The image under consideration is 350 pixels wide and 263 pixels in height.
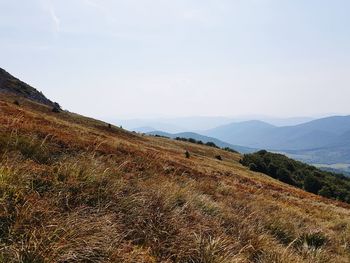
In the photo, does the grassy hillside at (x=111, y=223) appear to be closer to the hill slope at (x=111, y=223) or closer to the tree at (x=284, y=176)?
the hill slope at (x=111, y=223)

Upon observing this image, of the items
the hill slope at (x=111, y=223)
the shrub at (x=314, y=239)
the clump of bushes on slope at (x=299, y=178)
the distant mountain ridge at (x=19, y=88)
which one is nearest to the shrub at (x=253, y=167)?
the clump of bushes on slope at (x=299, y=178)

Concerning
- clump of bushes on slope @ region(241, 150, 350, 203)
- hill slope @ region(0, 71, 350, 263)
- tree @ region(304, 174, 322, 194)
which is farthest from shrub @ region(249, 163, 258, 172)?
hill slope @ region(0, 71, 350, 263)

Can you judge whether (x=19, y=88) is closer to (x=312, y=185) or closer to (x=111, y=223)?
(x=312, y=185)

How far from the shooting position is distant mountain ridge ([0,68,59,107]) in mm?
73562

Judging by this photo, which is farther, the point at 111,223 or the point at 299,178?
the point at 299,178

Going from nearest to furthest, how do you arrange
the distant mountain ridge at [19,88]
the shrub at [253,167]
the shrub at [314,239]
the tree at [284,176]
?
the shrub at [314,239]
the tree at [284,176]
the shrub at [253,167]
the distant mountain ridge at [19,88]

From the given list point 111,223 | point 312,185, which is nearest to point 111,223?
point 111,223

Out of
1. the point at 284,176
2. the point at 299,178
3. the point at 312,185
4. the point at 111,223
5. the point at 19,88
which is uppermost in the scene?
the point at 19,88

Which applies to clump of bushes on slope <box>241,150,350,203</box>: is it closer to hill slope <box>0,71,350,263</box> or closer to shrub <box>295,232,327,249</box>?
shrub <box>295,232,327,249</box>

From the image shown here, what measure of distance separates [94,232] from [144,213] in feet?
5.23

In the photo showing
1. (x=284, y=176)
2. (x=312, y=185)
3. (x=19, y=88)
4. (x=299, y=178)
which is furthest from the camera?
(x=19, y=88)

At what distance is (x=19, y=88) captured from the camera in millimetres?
77562

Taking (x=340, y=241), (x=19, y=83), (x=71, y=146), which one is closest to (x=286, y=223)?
(x=340, y=241)

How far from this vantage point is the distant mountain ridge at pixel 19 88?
7356 cm
